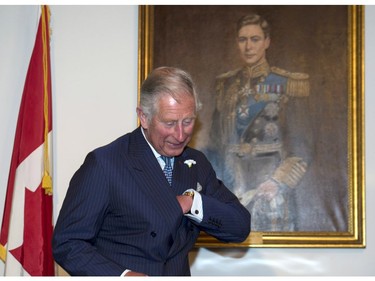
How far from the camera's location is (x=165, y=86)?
2629mm

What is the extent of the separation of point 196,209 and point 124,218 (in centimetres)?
31

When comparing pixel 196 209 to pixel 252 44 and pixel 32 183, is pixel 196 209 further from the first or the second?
pixel 252 44

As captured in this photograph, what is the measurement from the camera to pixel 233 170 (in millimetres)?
4152

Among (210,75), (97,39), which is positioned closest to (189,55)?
(210,75)

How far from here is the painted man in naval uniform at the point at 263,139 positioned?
4.13m

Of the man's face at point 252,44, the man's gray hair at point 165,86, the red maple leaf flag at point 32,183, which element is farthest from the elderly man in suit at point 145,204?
the man's face at point 252,44

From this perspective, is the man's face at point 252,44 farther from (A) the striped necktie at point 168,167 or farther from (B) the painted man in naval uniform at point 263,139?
(A) the striped necktie at point 168,167

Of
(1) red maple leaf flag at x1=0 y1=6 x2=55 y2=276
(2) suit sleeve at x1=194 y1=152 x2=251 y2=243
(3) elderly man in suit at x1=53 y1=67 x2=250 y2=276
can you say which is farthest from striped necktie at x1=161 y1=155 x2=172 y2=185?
(1) red maple leaf flag at x1=0 y1=6 x2=55 y2=276

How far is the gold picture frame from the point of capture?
13.4 ft

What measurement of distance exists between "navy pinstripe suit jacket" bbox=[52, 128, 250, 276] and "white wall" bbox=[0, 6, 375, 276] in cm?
146

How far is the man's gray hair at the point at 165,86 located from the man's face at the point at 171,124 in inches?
0.8

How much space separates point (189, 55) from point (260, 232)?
4.16 feet

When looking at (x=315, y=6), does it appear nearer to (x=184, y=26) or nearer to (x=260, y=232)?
(x=184, y=26)

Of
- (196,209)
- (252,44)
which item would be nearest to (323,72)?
(252,44)
